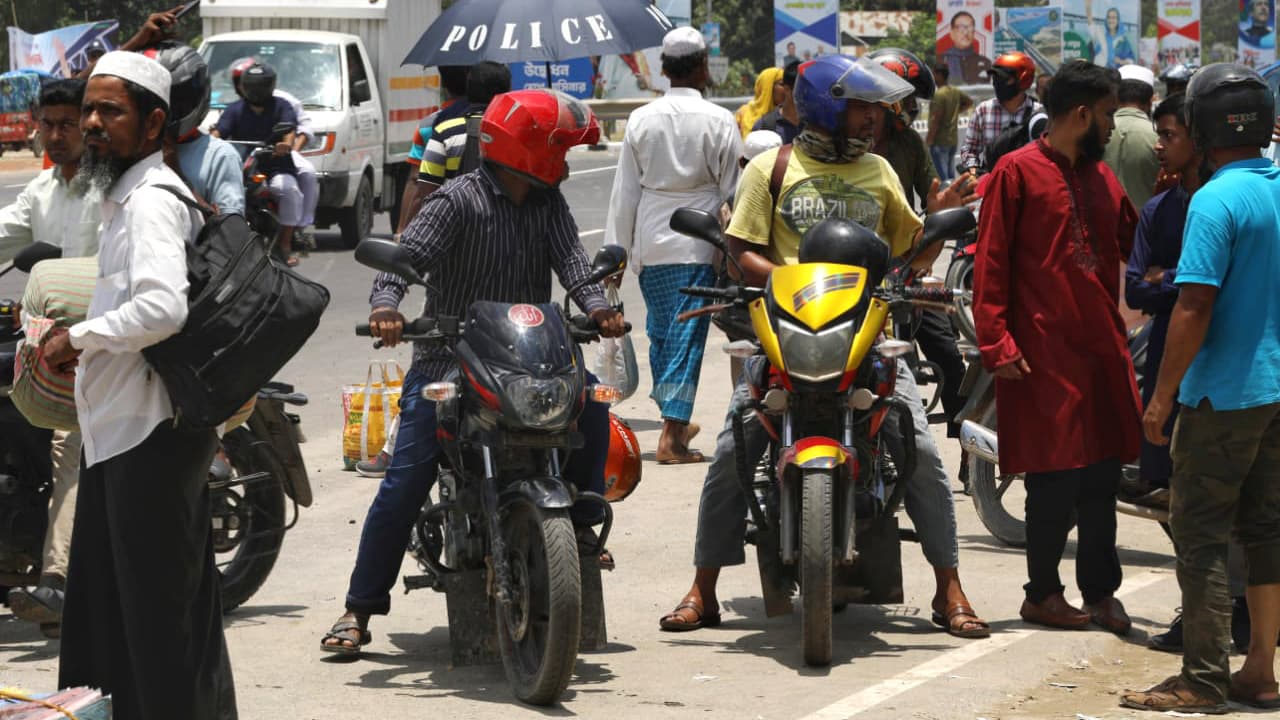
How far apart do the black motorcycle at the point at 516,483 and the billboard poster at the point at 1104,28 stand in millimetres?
45541

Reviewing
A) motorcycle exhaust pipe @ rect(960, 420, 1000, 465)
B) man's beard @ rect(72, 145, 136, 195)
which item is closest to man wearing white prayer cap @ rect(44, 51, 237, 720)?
man's beard @ rect(72, 145, 136, 195)

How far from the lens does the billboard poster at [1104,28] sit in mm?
50188

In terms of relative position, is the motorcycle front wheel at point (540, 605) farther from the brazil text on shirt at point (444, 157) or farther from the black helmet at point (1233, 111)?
the brazil text on shirt at point (444, 157)

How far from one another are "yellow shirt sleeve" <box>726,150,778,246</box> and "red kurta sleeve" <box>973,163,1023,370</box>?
2.39 ft

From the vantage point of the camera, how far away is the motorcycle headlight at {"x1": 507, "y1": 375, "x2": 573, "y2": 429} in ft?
18.8

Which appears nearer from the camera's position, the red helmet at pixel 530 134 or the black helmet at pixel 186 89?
the red helmet at pixel 530 134

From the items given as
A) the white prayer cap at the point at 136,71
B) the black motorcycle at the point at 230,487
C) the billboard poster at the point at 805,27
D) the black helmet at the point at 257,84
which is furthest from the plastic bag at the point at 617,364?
the billboard poster at the point at 805,27

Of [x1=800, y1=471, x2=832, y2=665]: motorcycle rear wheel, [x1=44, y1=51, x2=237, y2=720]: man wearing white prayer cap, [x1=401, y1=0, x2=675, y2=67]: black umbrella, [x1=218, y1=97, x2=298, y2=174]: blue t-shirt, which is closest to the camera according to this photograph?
[x1=44, y1=51, x2=237, y2=720]: man wearing white prayer cap

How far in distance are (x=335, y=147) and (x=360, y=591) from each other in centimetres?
1455

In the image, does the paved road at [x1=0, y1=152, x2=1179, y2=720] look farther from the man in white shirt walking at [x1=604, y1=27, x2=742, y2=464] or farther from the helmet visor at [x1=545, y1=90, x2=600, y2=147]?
the helmet visor at [x1=545, y1=90, x2=600, y2=147]

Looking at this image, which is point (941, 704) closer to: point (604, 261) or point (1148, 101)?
point (604, 261)

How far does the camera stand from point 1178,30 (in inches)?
2256

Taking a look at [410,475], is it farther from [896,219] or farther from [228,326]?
[896,219]

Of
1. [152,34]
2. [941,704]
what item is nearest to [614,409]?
[152,34]
